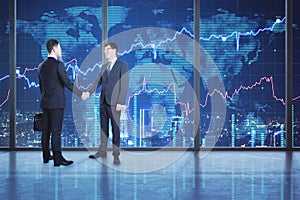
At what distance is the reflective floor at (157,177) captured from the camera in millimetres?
3027

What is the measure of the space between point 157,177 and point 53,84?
143 cm

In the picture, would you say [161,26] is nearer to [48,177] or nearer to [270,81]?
[270,81]

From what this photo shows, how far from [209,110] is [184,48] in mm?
823

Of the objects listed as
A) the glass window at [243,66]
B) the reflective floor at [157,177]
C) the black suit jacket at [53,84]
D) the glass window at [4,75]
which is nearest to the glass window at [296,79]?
the glass window at [243,66]

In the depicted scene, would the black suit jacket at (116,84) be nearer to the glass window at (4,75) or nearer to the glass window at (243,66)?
the glass window at (243,66)

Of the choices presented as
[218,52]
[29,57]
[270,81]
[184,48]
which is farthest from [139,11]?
[270,81]

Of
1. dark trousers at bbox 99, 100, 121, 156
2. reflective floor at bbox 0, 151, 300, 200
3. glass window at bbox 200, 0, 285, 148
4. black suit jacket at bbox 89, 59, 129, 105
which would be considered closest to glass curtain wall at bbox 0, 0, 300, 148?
glass window at bbox 200, 0, 285, 148

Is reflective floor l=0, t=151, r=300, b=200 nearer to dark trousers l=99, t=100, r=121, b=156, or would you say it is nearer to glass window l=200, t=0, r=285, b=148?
dark trousers l=99, t=100, r=121, b=156

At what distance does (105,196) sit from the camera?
294 centimetres

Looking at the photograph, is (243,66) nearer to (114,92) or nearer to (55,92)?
(114,92)

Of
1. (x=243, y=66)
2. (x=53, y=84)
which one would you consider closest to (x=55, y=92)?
(x=53, y=84)

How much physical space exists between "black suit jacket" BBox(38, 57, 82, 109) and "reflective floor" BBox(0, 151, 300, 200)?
60 cm

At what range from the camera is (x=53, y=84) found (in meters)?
4.43

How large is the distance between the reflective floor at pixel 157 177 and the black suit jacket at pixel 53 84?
60cm
